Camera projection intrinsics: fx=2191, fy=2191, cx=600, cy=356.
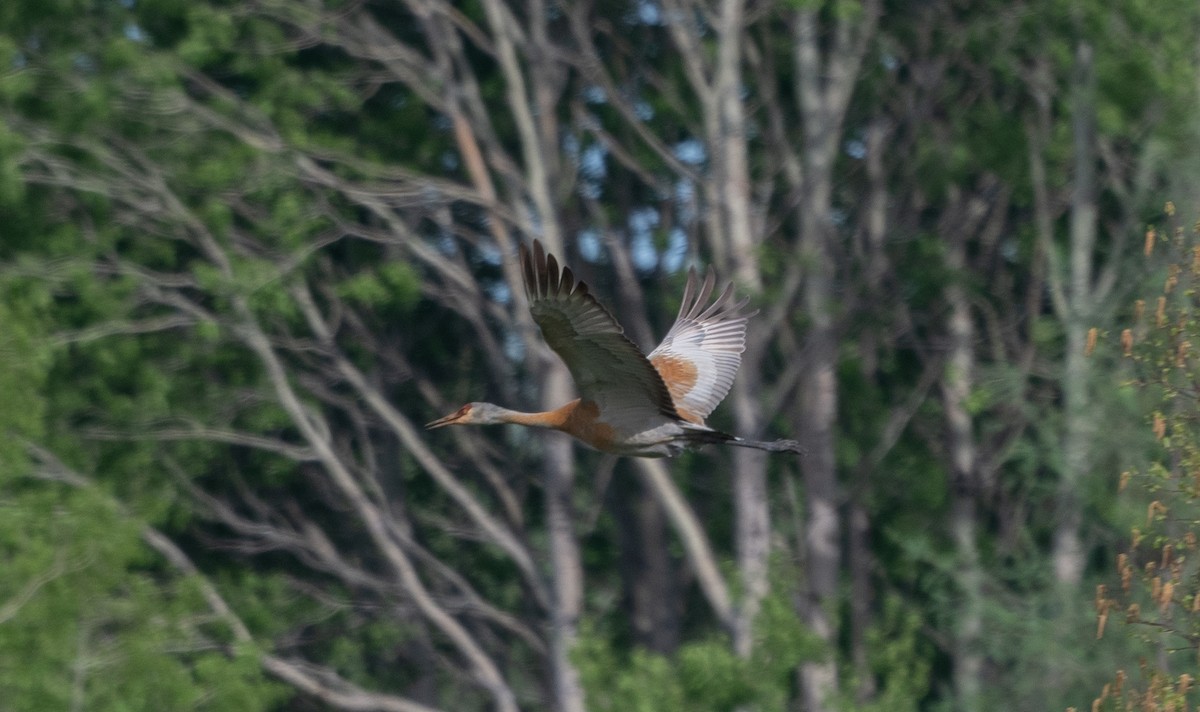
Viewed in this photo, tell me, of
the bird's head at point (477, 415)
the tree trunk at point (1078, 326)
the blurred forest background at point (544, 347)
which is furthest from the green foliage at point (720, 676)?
the bird's head at point (477, 415)

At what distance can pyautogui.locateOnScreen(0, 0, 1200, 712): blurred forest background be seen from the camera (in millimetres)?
18219

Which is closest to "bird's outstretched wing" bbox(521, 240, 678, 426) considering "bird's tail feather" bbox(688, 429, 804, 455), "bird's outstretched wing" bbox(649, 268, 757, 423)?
"bird's tail feather" bbox(688, 429, 804, 455)

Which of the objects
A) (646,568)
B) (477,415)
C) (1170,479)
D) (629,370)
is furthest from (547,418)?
(646,568)

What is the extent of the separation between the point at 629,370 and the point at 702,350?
2388mm

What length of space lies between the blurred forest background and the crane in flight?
6.29m

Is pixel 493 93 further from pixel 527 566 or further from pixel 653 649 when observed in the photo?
pixel 653 649

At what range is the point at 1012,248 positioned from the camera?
73.2ft

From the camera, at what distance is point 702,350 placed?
11.2 m

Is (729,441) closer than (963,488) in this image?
Yes

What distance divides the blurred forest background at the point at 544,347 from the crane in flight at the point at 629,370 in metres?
6.29

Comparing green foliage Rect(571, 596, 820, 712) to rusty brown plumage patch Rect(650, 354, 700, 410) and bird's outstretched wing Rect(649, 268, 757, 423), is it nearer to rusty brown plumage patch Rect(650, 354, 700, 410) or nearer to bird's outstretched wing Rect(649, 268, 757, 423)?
bird's outstretched wing Rect(649, 268, 757, 423)


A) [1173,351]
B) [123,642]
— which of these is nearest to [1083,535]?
[123,642]

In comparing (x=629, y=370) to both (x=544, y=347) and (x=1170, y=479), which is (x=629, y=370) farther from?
(x=544, y=347)

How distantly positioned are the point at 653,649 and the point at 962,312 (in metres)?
4.53
